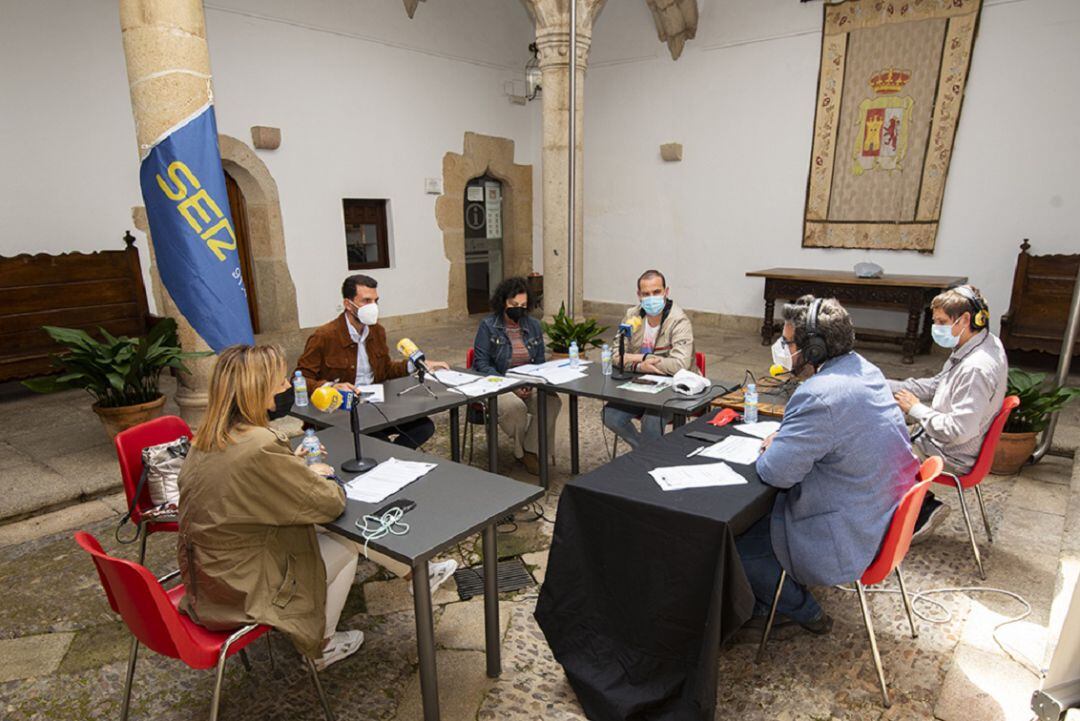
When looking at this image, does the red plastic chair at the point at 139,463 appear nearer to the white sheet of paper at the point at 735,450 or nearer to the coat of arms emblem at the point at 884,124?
the white sheet of paper at the point at 735,450

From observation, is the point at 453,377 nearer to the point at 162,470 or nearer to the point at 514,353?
the point at 514,353

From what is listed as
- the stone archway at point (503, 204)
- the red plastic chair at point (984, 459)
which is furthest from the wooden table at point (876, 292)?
the red plastic chair at point (984, 459)

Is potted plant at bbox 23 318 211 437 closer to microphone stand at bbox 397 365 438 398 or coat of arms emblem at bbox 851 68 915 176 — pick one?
microphone stand at bbox 397 365 438 398

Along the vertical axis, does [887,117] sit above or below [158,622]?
above

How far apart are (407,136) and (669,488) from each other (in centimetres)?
737

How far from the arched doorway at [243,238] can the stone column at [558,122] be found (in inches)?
134

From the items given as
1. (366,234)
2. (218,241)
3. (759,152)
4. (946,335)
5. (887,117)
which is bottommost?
(946,335)

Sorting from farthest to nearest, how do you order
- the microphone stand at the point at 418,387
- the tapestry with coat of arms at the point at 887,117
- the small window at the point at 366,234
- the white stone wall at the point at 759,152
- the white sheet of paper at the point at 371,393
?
1. the small window at the point at 366,234
2. the tapestry with coat of arms at the point at 887,117
3. the white stone wall at the point at 759,152
4. the microphone stand at the point at 418,387
5. the white sheet of paper at the point at 371,393

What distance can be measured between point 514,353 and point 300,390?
142cm

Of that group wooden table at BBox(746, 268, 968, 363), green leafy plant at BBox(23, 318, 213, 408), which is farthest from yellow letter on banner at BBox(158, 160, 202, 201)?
wooden table at BBox(746, 268, 968, 363)

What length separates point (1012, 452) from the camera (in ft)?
13.3

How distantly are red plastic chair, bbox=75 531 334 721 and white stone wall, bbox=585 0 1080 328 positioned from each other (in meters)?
7.77

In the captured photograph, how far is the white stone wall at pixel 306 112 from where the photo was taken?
226 inches

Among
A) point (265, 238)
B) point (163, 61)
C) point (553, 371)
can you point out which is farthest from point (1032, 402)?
point (265, 238)
